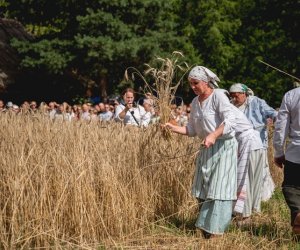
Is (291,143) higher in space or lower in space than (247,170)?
higher

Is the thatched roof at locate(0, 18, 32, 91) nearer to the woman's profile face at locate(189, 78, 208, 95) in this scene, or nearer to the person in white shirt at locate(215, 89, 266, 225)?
the person in white shirt at locate(215, 89, 266, 225)

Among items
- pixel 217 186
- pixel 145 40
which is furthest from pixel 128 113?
pixel 145 40

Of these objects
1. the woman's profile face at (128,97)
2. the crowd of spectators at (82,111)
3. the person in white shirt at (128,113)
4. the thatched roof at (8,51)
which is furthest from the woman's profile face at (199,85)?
the thatched roof at (8,51)

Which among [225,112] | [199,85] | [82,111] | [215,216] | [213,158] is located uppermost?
[199,85]

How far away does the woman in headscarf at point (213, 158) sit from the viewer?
5.32 metres

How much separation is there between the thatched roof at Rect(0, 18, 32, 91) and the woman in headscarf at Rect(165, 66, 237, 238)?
62.3 ft

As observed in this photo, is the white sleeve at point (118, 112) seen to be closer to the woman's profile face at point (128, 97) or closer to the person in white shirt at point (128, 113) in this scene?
the person in white shirt at point (128, 113)

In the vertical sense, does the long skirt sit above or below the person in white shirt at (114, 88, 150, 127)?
below

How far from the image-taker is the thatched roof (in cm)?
2395

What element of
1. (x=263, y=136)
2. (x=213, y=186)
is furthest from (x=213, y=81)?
(x=263, y=136)

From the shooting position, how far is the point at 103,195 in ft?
17.7

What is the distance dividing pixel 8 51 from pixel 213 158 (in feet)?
68.9

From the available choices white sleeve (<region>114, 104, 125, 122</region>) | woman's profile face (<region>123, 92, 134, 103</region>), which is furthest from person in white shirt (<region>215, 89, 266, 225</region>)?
white sleeve (<region>114, 104, 125, 122</region>)

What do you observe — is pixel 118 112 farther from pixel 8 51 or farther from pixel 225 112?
pixel 8 51
